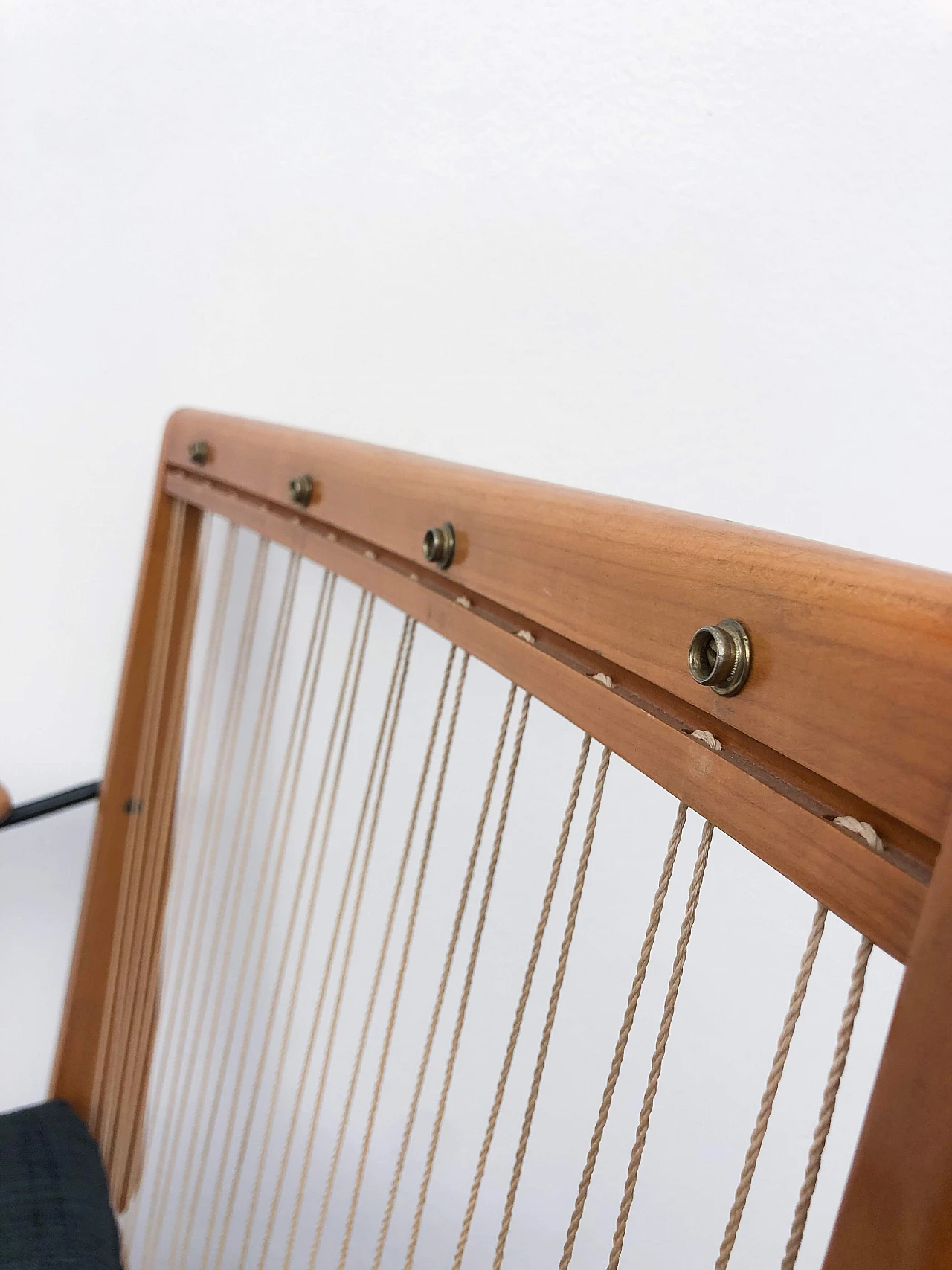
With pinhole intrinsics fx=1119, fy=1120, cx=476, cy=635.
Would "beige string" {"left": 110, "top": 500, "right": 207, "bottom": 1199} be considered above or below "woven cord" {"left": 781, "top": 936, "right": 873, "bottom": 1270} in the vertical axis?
below

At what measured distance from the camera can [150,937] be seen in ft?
4.40

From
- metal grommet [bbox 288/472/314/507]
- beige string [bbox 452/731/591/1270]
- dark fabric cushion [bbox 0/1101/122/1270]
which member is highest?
metal grommet [bbox 288/472/314/507]

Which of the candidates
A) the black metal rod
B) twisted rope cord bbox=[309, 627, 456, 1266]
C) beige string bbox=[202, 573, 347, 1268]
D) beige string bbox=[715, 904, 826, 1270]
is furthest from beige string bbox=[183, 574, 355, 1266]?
beige string bbox=[715, 904, 826, 1270]

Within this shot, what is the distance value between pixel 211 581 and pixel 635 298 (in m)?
0.60

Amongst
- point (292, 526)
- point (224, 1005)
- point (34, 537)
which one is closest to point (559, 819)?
point (292, 526)

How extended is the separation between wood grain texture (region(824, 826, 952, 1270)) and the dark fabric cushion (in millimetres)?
889

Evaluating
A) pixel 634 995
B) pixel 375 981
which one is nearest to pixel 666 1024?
pixel 634 995

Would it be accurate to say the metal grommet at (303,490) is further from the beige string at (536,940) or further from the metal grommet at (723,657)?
A: the metal grommet at (723,657)

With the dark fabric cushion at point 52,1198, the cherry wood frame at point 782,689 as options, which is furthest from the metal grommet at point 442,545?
the dark fabric cushion at point 52,1198

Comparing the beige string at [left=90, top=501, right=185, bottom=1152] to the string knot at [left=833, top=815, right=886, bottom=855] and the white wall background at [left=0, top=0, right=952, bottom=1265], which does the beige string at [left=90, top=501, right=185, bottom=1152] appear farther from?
the string knot at [left=833, top=815, right=886, bottom=855]

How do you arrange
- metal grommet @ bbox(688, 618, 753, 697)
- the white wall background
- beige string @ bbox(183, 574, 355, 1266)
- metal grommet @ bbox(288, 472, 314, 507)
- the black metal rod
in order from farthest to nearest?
the black metal rod
the white wall background
beige string @ bbox(183, 574, 355, 1266)
metal grommet @ bbox(288, 472, 314, 507)
metal grommet @ bbox(688, 618, 753, 697)

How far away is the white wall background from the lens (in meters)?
1.10

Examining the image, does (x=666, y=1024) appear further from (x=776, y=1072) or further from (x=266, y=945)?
(x=266, y=945)

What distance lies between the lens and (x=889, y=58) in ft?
3.52
